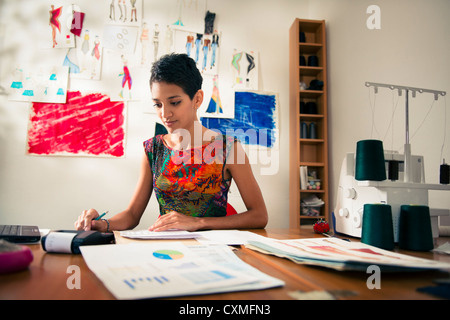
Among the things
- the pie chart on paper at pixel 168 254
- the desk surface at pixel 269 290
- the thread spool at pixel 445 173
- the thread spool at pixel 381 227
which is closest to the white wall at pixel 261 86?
the thread spool at pixel 445 173

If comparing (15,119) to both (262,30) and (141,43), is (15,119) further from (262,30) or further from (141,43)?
(262,30)

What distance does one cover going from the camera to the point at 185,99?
1.27 m

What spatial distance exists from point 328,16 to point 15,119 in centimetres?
300

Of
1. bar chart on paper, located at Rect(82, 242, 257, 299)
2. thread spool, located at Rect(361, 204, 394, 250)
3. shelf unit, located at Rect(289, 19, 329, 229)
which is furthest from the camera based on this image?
shelf unit, located at Rect(289, 19, 329, 229)

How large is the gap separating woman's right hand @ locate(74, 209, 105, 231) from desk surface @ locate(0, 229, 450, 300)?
353 mm

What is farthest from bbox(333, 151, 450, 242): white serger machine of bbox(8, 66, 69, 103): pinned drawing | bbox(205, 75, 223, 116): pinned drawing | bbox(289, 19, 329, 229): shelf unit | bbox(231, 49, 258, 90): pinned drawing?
bbox(8, 66, 69, 103): pinned drawing

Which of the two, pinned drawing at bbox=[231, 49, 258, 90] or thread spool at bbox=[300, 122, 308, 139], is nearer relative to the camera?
thread spool at bbox=[300, 122, 308, 139]

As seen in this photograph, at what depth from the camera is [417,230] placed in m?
0.77

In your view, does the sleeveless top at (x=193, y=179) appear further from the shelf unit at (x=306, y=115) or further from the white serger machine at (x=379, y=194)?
the shelf unit at (x=306, y=115)

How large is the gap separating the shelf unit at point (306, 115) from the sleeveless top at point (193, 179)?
160 cm

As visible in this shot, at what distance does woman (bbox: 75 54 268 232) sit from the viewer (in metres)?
1.23

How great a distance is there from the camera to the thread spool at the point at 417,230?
0.76 metres

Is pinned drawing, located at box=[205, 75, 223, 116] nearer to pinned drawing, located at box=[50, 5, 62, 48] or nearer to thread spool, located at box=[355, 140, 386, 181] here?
pinned drawing, located at box=[50, 5, 62, 48]

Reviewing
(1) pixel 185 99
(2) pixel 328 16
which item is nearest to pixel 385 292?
(1) pixel 185 99
